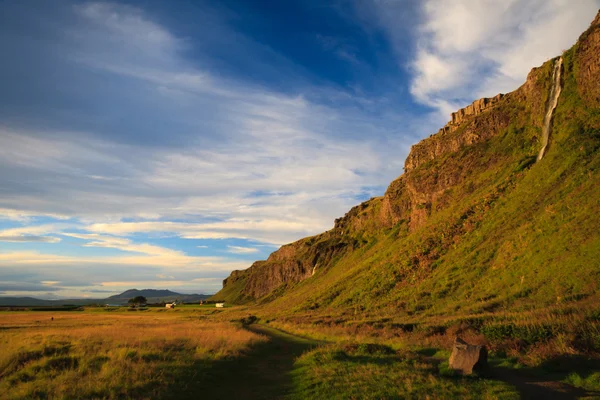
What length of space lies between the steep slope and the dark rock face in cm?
1635

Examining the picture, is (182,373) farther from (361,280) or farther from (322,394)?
(361,280)

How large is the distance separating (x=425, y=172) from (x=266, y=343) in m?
62.7

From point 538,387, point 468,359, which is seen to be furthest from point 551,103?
point 538,387

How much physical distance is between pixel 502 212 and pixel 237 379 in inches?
1628

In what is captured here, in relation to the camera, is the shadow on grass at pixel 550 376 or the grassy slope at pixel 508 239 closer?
the shadow on grass at pixel 550 376

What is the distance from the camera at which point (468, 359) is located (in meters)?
12.9

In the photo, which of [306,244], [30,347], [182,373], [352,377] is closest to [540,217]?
[352,377]

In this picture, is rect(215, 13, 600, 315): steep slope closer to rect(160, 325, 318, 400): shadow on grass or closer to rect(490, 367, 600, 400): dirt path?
rect(490, 367, 600, 400): dirt path

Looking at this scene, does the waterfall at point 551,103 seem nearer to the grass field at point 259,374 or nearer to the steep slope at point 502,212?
the steep slope at point 502,212

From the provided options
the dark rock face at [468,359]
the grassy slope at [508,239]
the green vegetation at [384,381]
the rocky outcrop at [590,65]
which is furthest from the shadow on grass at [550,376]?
the rocky outcrop at [590,65]

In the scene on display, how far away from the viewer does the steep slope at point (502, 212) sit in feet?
101

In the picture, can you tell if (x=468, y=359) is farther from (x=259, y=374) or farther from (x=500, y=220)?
(x=500, y=220)

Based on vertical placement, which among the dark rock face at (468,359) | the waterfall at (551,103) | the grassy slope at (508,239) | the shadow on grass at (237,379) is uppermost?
the waterfall at (551,103)

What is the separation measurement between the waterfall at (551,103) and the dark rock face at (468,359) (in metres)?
44.8
